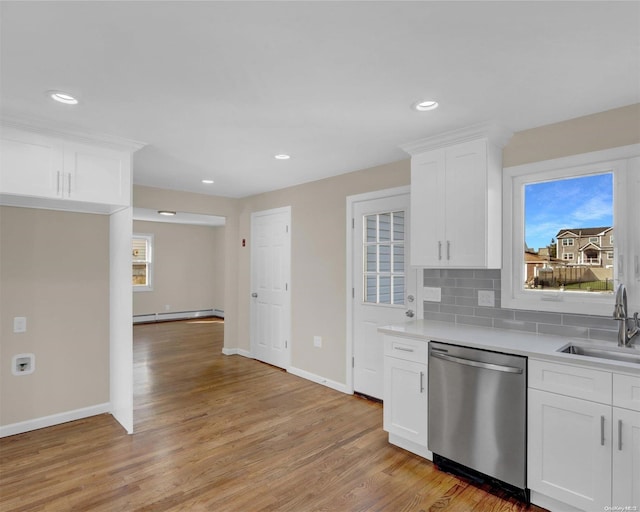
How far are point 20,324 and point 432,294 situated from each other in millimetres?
3483

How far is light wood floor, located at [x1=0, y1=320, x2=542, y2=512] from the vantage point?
88.1 inches

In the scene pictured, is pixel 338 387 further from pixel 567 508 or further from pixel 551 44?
pixel 551 44

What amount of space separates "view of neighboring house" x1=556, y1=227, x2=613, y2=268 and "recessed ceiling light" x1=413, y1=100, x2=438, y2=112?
1307 millimetres

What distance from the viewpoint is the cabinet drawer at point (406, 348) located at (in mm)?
2700

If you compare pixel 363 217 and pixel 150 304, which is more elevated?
pixel 363 217

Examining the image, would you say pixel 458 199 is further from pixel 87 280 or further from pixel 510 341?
pixel 87 280

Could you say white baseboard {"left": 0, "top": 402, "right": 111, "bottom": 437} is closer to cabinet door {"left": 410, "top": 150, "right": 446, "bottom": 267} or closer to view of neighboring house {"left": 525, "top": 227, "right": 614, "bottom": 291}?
cabinet door {"left": 410, "top": 150, "right": 446, "bottom": 267}

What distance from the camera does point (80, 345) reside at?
11.2 ft

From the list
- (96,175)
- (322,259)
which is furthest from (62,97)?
(322,259)

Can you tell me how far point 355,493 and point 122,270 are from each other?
2496mm

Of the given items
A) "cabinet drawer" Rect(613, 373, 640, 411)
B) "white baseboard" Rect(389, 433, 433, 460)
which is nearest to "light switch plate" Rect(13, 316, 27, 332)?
"white baseboard" Rect(389, 433, 433, 460)

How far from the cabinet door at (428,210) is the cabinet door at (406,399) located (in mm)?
817

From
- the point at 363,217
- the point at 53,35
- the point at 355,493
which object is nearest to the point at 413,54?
the point at 53,35

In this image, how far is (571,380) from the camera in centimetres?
207
